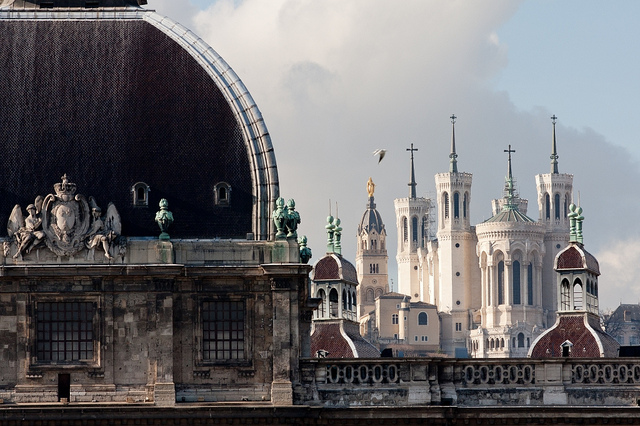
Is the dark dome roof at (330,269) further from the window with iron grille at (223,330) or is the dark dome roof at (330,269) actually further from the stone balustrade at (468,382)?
the window with iron grille at (223,330)

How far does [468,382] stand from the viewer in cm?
7781

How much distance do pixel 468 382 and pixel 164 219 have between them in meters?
12.5

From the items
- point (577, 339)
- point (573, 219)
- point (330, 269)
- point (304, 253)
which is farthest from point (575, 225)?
point (304, 253)

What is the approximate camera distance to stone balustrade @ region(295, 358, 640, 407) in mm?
77000

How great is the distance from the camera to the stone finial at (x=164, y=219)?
76.2m

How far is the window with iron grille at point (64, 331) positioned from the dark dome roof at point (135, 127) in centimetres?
326

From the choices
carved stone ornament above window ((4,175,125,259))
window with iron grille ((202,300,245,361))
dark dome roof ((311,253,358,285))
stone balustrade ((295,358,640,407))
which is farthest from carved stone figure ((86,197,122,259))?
dark dome roof ((311,253,358,285))

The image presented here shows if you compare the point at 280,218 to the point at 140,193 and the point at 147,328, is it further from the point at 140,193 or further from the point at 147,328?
the point at 147,328

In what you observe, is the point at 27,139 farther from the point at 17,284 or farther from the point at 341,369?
the point at 341,369

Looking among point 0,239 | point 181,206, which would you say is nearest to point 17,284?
point 0,239

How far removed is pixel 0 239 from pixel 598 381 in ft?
73.0

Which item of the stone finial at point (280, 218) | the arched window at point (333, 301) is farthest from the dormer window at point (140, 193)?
the arched window at point (333, 301)

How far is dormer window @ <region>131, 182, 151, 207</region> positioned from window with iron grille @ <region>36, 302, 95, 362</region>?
13.4ft

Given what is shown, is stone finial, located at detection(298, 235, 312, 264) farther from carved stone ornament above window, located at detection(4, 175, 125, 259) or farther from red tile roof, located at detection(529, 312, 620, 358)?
red tile roof, located at detection(529, 312, 620, 358)
